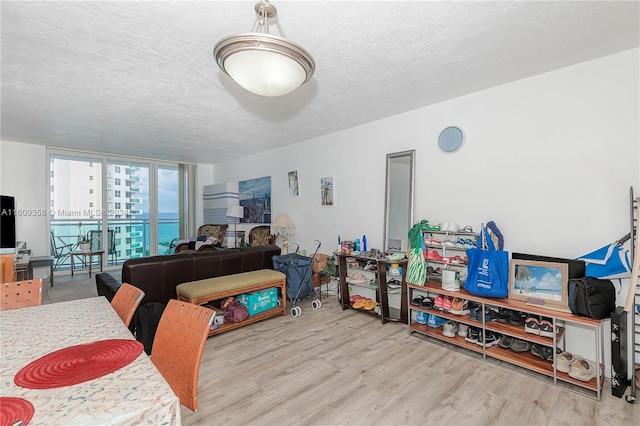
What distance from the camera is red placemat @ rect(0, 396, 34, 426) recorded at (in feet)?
2.56

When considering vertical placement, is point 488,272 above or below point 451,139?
below

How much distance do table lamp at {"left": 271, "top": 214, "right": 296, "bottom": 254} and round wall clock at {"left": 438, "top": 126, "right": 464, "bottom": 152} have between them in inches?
111

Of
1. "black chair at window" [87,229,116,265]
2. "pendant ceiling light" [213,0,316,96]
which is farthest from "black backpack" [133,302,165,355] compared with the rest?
"black chair at window" [87,229,116,265]

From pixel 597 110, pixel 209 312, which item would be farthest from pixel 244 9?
pixel 597 110

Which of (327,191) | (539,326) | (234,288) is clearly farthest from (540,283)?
(327,191)

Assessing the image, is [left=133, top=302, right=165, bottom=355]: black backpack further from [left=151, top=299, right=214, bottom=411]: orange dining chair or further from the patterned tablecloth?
[left=151, top=299, right=214, bottom=411]: orange dining chair

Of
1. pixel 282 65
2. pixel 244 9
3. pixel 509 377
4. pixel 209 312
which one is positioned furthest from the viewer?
pixel 509 377

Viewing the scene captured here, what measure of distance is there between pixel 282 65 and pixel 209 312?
127 cm

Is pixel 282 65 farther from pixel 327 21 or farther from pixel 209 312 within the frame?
pixel 209 312

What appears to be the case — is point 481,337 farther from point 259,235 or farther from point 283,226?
point 259,235

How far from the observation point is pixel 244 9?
1753 millimetres

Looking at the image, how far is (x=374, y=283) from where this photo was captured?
364 cm

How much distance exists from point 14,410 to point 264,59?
1.58 meters

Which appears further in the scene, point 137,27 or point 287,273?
point 287,273
